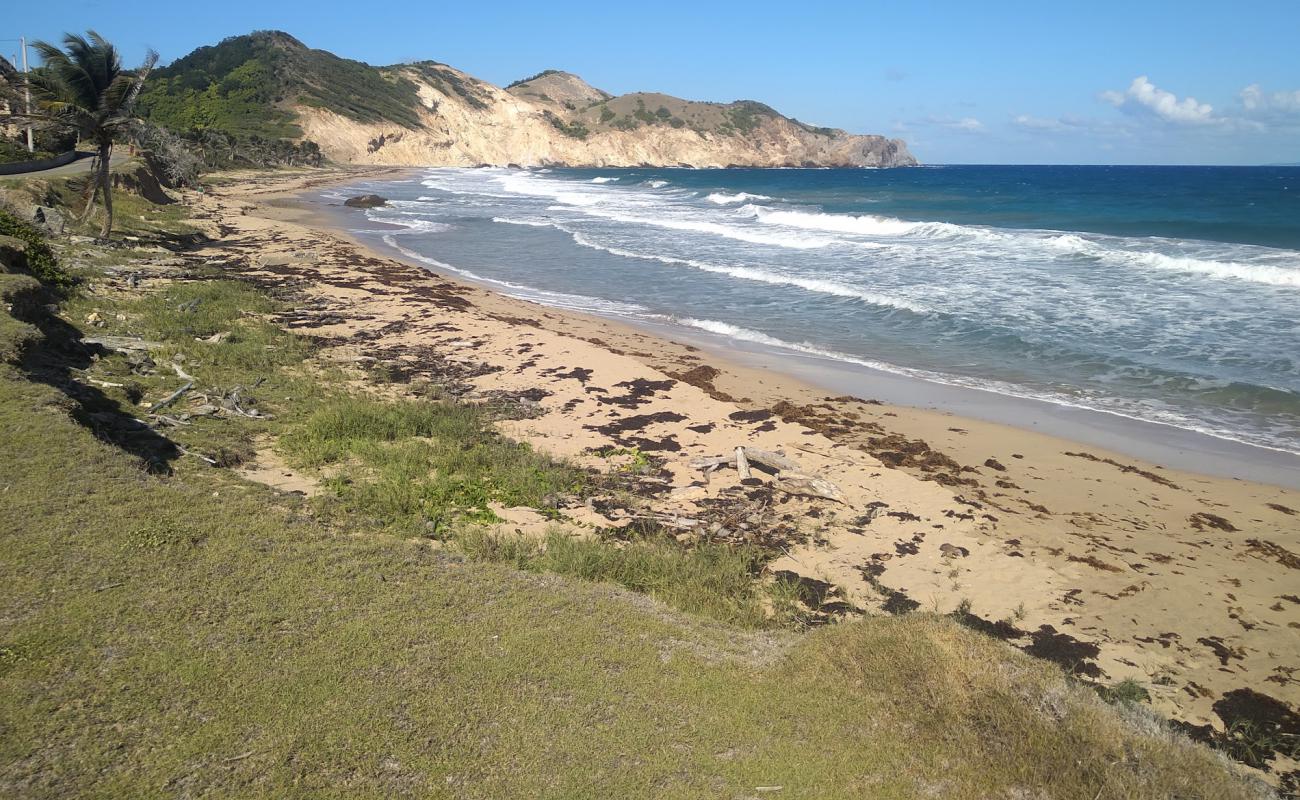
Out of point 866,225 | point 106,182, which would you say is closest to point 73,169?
point 106,182

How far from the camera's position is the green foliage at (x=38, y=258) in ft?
42.4

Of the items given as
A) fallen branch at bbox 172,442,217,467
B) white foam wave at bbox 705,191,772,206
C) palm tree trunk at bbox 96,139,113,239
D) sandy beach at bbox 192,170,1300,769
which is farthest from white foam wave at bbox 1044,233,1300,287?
white foam wave at bbox 705,191,772,206

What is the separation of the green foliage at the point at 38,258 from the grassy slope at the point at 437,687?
31.7ft

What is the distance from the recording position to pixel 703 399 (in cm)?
1161

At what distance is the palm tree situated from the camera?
719 inches

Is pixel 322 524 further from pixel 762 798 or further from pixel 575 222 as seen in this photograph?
pixel 575 222

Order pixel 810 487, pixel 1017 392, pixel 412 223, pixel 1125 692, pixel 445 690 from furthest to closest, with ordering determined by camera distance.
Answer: pixel 412 223 < pixel 1017 392 < pixel 810 487 < pixel 1125 692 < pixel 445 690

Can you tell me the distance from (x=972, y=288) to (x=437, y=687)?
21110mm

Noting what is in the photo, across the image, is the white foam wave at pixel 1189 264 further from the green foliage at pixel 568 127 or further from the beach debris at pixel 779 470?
the green foliage at pixel 568 127

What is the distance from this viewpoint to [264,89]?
3455 inches

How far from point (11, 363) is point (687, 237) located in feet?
94.8

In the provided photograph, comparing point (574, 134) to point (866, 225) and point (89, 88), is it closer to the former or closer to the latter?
point (866, 225)

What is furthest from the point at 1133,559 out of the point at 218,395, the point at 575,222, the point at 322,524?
the point at 575,222

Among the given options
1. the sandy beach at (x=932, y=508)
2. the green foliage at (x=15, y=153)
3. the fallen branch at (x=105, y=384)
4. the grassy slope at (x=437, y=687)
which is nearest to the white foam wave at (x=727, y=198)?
the green foliage at (x=15, y=153)
